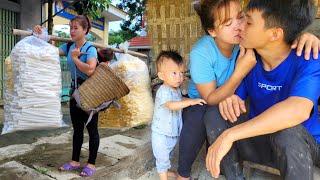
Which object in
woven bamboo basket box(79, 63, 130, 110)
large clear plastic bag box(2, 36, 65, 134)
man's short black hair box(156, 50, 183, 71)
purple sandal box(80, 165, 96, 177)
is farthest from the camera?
large clear plastic bag box(2, 36, 65, 134)

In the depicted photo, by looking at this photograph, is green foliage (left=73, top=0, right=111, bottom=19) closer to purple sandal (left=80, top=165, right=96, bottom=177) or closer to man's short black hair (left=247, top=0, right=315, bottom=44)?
purple sandal (left=80, top=165, right=96, bottom=177)

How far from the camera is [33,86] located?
3.25 meters

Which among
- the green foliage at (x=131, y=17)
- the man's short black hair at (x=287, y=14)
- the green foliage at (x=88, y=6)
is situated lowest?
the man's short black hair at (x=287, y=14)

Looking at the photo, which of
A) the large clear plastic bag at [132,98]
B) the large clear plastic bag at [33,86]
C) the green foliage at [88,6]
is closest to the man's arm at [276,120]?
the large clear plastic bag at [33,86]

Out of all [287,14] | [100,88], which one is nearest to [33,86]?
[100,88]

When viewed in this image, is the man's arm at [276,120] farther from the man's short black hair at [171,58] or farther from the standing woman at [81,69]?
the standing woman at [81,69]

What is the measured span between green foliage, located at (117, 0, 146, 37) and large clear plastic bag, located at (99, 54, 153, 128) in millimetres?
15386

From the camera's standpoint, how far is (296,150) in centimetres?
159

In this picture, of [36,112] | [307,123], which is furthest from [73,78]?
[307,123]

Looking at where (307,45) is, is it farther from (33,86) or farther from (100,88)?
(33,86)

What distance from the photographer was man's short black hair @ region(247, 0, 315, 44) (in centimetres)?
173

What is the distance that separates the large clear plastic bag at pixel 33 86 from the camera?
3223 mm

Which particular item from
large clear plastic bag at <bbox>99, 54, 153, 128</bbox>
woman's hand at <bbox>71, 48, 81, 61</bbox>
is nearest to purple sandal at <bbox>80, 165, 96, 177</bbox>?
woman's hand at <bbox>71, 48, 81, 61</bbox>

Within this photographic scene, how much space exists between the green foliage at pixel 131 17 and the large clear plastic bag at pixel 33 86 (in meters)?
17.2
